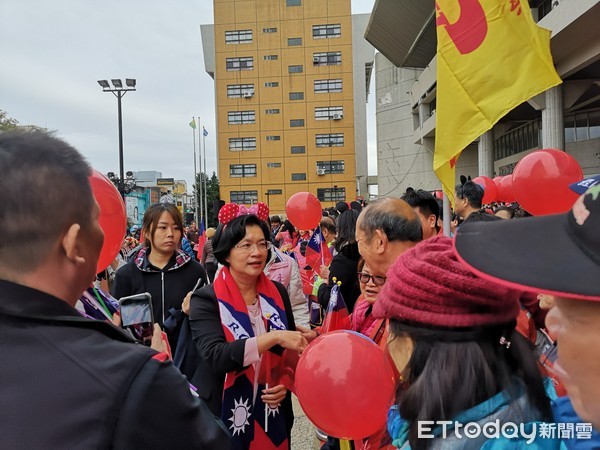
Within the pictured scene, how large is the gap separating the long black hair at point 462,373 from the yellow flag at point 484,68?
240 centimetres

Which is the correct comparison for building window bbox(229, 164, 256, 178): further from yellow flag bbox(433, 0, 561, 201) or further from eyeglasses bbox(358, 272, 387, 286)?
eyeglasses bbox(358, 272, 387, 286)

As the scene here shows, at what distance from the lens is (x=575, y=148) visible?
1942cm

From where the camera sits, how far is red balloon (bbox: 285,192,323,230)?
6.15 meters

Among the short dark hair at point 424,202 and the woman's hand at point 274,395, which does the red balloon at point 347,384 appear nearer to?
the woman's hand at point 274,395

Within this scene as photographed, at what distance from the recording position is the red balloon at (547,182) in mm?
3516

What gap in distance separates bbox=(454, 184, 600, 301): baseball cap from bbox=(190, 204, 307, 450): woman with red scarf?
1.25m

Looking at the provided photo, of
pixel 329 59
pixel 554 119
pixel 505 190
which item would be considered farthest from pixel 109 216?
pixel 329 59

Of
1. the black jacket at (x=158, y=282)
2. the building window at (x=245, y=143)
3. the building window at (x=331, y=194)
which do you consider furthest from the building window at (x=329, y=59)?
the black jacket at (x=158, y=282)

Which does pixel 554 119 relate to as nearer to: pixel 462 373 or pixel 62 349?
pixel 462 373

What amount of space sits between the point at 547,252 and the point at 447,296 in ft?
1.01

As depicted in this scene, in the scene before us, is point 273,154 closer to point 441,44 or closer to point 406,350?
point 441,44

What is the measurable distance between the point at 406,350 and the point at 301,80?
41.3 meters

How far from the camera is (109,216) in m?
1.95

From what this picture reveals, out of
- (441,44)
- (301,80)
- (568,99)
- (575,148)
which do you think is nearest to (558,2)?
(568,99)
